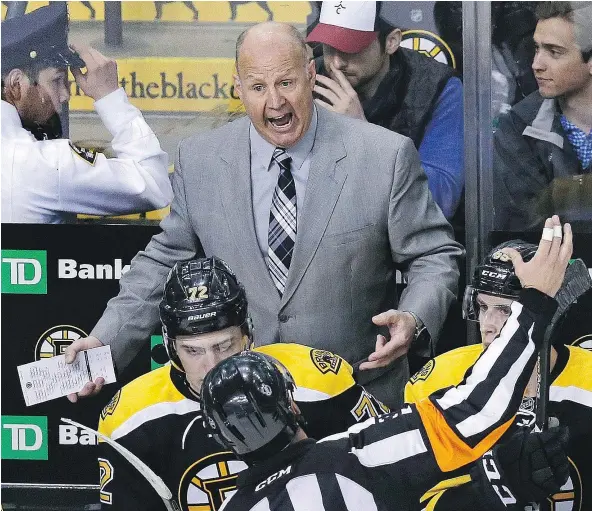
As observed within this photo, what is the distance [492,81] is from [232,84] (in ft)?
3.21

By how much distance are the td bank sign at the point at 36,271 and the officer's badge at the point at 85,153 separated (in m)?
0.40

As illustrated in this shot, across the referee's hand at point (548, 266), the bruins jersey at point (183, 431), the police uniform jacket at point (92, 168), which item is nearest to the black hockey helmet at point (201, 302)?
the bruins jersey at point (183, 431)

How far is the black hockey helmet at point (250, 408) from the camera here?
2461mm

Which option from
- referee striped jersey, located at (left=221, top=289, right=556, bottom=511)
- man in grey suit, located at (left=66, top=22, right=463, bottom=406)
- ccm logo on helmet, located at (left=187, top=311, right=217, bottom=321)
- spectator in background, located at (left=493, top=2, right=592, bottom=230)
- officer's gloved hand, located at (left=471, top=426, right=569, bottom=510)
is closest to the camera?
referee striped jersey, located at (left=221, top=289, right=556, bottom=511)

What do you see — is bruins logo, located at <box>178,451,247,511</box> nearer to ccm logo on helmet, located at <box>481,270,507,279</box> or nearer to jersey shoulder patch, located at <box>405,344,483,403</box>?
jersey shoulder patch, located at <box>405,344,483,403</box>

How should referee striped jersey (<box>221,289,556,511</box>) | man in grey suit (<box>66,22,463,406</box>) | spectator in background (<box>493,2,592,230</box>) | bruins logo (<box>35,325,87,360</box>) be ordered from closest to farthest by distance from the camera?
referee striped jersey (<box>221,289,556,511</box>) < man in grey suit (<box>66,22,463,406</box>) < spectator in background (<box>493,2,592,230</box>) < bruins logo (<box>35,325,87,360</box>)

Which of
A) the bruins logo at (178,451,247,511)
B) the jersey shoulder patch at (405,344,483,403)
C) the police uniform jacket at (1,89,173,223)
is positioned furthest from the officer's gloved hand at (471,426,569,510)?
the police uniform jacket at (1,89,173,223)

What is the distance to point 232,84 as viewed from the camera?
4598 millimetres

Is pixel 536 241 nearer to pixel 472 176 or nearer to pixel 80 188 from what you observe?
pixel 472 176

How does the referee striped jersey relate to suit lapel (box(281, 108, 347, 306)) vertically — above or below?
below

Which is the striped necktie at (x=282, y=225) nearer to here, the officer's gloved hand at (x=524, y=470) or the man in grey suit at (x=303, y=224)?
the man in grey suit at (x=303, y=224)

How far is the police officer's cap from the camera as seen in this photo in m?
4.62

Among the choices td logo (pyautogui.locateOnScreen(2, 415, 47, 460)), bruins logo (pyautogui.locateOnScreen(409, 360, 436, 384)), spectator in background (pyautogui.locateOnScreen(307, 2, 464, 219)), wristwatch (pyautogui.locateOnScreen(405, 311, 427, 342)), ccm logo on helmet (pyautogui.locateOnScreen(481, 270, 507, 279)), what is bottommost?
td logo (pyautogui.locateOnScreen(2, 415, 47, 460))

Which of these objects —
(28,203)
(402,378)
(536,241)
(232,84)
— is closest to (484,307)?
(402,378)
